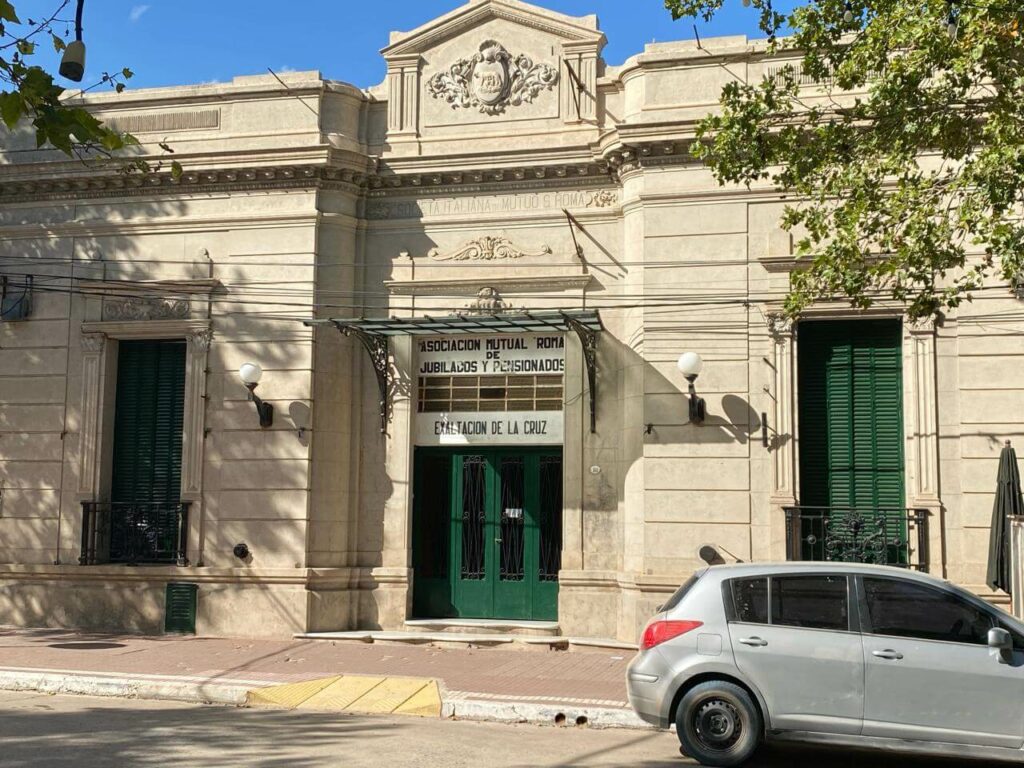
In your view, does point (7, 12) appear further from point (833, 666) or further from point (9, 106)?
point (833, 666)

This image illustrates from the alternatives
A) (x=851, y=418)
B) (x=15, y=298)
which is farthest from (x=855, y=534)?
(x=15, y=298)

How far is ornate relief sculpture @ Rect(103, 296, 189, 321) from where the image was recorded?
56.4ft

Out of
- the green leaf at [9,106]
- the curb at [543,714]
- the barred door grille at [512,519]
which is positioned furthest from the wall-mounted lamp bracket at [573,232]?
the green leaf at [9,106]

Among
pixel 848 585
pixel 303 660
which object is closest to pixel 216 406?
pixel 303 660

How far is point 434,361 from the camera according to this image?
1700cm

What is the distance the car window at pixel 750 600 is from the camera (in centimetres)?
875

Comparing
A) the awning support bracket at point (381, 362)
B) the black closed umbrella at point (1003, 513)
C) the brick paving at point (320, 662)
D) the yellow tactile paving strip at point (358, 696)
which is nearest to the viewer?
the yellow tactile paving strip at point (358, 696)

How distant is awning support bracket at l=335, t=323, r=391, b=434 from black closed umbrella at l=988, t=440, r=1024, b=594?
843 centimetres

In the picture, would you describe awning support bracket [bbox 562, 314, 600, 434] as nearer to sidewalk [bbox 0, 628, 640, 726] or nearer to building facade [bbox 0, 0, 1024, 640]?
building facade [bbox 0, 0, 1024, 640]

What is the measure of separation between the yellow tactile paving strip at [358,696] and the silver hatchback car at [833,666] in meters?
2.99

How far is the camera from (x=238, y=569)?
642 inches

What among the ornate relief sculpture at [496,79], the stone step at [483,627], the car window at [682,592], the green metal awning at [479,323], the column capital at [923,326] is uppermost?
the ornate relief sculpture at [496,79]

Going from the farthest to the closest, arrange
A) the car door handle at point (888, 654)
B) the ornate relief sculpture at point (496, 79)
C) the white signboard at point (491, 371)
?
the ornate relief sculpture at point (496, 79) < the white signboard at point (491, 371) < the car door handle at point (888, 654)

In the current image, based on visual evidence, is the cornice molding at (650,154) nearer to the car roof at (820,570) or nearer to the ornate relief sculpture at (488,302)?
the ornate relief sculpture at (488,302)
